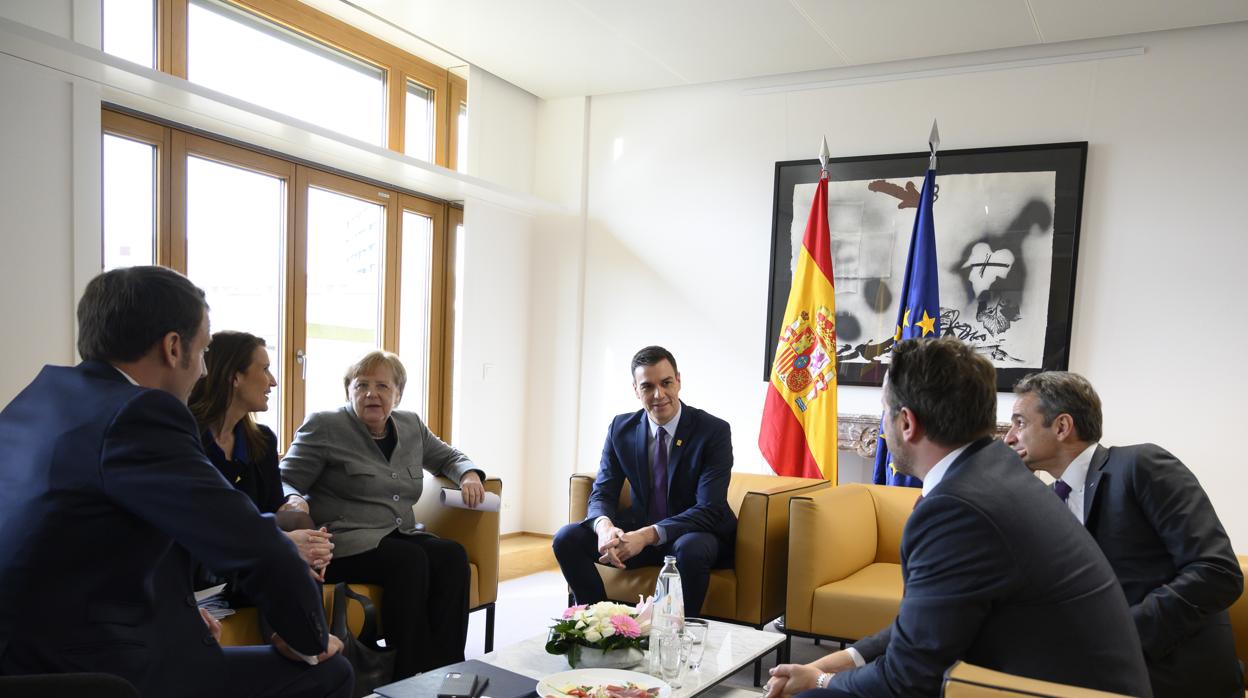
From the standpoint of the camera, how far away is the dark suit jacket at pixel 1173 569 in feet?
6.36

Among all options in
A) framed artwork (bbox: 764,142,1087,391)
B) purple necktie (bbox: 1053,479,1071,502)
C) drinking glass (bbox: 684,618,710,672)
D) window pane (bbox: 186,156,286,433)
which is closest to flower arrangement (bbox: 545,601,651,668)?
drinking glass (bbox: 684,618,710,672)

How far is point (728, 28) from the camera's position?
476 cm

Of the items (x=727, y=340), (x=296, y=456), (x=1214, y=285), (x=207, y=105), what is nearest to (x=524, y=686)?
(x=296, y=456)

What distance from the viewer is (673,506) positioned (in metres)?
3.54

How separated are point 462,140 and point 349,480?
316 centimetres

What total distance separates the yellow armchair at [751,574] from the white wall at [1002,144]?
1941mm

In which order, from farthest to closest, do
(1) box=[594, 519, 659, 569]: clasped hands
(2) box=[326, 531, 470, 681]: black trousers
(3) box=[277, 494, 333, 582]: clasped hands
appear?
(1) box=[594, 519, 659, 569]: clasped hands → (2) box=[326, 531, 470, 681]: black trousers → (3) box=[277, 494, 333, 582]: clasped hands

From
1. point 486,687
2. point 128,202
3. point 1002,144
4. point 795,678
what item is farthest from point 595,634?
point 1002,144

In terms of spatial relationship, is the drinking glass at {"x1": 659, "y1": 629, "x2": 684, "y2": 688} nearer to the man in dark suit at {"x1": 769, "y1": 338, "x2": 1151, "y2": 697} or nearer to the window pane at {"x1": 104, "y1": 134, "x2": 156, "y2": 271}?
the man in dark suit at {"x1": 769, "y1": 338, "x2": 1151, "y2": 697}

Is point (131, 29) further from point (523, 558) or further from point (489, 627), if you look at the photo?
point (523, 558)

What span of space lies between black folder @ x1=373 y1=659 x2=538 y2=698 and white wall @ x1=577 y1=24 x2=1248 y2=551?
3420mm

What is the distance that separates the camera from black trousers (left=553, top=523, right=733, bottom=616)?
3.20m

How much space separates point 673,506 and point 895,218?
2443mm

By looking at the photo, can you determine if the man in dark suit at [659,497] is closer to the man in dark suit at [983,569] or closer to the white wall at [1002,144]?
the man in dark suit at [983,569]
